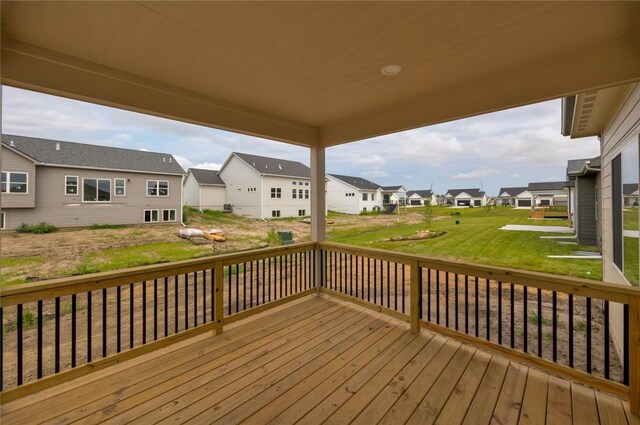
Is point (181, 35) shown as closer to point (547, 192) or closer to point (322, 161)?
point (322, 161)

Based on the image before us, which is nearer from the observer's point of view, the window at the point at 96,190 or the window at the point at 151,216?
the window at the point at 96,190

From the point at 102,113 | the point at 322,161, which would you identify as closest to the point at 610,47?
the point at 322,161

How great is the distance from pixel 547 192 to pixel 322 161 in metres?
2.84

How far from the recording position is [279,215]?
3932mm

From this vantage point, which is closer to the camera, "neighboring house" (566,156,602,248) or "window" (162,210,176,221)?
"window" (162,210,176,221)

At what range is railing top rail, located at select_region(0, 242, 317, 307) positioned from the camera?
1909 millimetres

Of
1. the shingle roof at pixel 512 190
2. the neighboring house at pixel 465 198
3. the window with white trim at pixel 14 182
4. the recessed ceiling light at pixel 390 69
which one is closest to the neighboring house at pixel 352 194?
the neighboring house at pixel 465 198

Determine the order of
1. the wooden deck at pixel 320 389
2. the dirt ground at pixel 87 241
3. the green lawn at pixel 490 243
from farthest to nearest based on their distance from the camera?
the green lawn at pixel 490 243 → the dirt ground at pixel 87 241 → the wooden deck at pixel 320 389

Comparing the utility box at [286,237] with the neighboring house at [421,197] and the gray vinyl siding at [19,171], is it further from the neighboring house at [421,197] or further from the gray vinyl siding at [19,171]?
the gray vinyl siding at [19,171]

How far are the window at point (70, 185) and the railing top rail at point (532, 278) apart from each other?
3200 millimetres

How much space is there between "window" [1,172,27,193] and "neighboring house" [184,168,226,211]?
1.18 m

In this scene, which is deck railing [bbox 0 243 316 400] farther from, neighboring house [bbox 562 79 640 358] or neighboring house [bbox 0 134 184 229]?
neighboring house [bbox 562 79 640 358]

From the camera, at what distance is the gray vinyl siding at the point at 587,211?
4.11 m

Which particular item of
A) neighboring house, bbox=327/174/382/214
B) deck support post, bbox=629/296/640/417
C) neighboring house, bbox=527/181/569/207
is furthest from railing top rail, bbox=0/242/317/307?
deck support post, bbox=629/296/640/417
